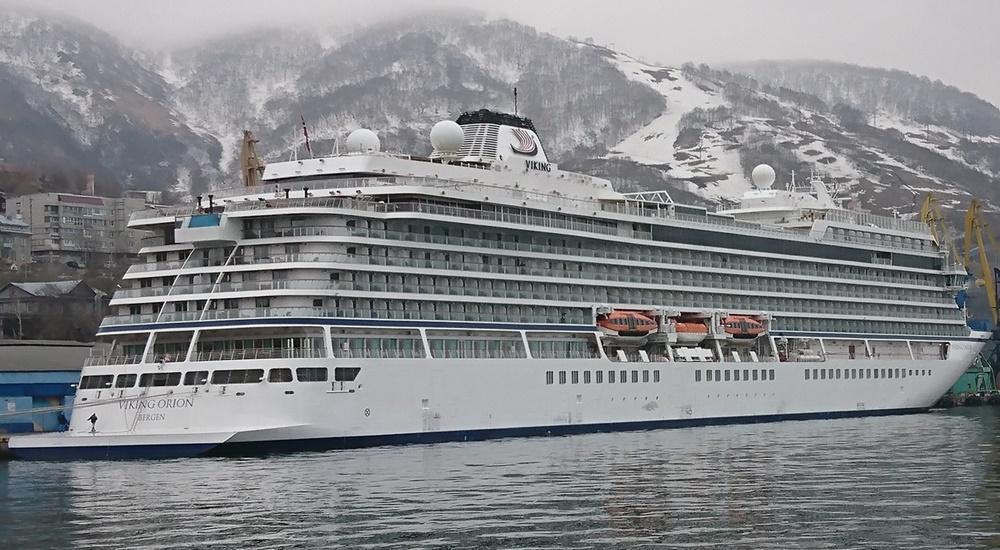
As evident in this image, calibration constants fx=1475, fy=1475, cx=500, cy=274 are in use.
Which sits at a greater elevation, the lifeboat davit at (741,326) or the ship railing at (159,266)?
the ship railing at (159,266)

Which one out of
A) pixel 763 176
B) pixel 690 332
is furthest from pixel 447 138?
pixel 763 176

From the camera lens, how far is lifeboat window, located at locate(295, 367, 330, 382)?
152 ft

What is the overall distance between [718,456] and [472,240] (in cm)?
1414

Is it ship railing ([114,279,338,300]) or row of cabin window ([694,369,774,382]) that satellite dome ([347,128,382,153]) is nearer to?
ship railing ([114,279,338,300])

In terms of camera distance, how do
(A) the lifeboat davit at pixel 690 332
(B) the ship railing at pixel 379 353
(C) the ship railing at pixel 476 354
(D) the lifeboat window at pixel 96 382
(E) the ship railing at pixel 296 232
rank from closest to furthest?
(B) the ship railing at pixel 379 353, (D) the lifeboat window at pixel 96 382, (E) the ship railing at pixel 296 232, (C) the ship railing at pixel 476 354, (A) the lifeboat davit at pixel 690 332

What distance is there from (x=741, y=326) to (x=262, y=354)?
26310 millimetres

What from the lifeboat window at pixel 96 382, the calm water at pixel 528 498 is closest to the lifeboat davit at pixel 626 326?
the calm water at pixel 528 498

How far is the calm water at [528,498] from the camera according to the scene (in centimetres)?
2867

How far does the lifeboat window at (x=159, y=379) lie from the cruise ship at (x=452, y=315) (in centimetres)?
8

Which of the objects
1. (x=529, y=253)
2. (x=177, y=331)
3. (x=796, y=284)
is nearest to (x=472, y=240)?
(x=529, y=253)

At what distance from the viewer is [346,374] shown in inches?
1873

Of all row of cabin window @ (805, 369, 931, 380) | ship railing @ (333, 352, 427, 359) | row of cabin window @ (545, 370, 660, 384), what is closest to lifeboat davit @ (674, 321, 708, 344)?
row of cabin window @ (545, 370, 660, 384)

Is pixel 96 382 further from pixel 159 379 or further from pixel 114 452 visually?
pixel 114 452

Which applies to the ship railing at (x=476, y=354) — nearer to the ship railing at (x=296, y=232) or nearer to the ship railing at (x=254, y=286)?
the ship railing at (x=254, y=286)
